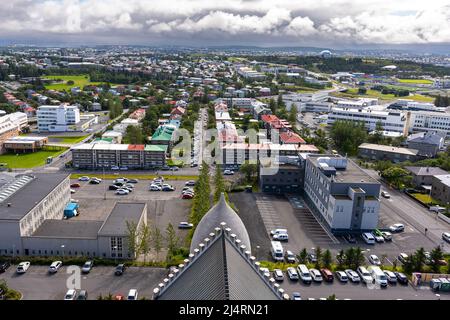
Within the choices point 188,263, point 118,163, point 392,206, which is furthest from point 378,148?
point 188,263

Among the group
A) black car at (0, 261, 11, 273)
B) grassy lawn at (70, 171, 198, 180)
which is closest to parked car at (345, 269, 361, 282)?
black car at (0, 261, 11, 273)

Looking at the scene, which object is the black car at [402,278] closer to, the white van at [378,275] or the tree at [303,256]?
the white van at [378,275]

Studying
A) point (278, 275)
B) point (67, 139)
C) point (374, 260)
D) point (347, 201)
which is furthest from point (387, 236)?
point (67, 139)

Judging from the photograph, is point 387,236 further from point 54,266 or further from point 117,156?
point 117,156

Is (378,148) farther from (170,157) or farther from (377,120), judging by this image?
(170,157)

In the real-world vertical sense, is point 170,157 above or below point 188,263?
below

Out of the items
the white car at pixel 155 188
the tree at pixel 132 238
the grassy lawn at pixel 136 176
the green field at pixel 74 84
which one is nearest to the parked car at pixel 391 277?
the tree at pixel 132 238

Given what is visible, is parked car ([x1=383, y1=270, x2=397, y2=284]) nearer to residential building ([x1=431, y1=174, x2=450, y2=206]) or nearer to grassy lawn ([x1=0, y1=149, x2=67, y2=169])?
residential building ([x1=431, y1=174, x2=450, y2=206])
